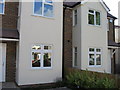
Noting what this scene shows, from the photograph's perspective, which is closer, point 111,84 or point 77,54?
point 111,84

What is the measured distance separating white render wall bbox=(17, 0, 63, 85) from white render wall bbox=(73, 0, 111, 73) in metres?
2.36

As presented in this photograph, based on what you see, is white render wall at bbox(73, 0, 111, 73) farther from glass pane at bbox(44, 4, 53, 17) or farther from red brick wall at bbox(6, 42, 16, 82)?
red brick wall at bbox(6, 42, 16, 82)

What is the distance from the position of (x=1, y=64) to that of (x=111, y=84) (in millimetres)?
7214

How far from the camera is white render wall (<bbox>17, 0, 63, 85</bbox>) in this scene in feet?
31.6

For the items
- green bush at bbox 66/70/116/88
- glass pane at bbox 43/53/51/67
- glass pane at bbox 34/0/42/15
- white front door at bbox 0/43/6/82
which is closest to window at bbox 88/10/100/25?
glass pane at bbox 34/0/42/15

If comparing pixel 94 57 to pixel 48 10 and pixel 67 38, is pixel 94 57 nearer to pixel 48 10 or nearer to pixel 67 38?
pixel 67 38

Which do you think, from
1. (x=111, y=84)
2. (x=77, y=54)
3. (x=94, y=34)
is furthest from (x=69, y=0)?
(x=111, y=84)

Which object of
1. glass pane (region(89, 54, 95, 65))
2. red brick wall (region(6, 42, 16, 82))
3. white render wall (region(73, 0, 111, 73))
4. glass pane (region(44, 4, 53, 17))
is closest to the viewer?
red brick wall (region(6, 42, 16, 82))

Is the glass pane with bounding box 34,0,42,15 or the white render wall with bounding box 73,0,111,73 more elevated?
the glass pane with bounding box 34,0,42,15

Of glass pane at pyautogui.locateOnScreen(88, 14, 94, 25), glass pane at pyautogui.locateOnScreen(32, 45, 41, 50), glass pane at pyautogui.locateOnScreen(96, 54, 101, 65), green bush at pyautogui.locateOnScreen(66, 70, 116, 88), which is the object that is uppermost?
glass pane at pyautogui.locateOnScreen(88, 14, 94, 25)

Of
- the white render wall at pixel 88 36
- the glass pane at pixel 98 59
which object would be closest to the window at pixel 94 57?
the glass pane at pixel 98 59

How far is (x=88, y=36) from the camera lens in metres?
12.9

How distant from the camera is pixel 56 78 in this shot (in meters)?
10.6

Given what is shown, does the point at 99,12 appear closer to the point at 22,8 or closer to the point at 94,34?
the point at 94,34
